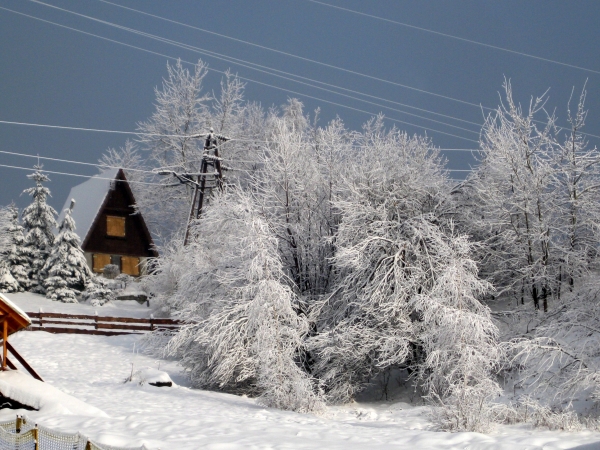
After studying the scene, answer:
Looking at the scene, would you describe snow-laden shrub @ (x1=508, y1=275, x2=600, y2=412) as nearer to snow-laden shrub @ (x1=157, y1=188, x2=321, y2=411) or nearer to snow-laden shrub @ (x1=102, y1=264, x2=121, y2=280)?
snow-laden shrub @ (x1=157, y1=188, x2=321, y2=411)

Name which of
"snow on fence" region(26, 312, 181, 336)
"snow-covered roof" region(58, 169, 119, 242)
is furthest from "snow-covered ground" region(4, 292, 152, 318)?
"snow-covered roof" region(58, 169, 119, 242)

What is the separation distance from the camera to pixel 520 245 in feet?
81.5

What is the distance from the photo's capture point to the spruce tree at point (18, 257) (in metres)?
39.7

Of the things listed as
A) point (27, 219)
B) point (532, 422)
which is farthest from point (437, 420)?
point (27, 219)

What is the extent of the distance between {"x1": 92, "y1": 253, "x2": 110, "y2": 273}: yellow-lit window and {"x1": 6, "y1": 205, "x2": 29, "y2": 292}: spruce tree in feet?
17.7

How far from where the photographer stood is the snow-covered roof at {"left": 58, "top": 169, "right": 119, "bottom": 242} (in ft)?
147

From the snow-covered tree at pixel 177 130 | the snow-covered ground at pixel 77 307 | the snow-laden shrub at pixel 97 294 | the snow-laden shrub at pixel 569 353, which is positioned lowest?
the snow-laden shrub at pixel 569 353

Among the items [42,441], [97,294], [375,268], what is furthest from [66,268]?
[42,441]

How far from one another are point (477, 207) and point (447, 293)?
6.30 metres

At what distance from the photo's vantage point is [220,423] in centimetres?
1509

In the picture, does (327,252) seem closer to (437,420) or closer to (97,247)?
(437,420)

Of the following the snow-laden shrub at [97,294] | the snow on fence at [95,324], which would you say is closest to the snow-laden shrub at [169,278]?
the snow on fence at [95,324]

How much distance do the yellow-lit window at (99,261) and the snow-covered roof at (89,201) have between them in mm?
1785

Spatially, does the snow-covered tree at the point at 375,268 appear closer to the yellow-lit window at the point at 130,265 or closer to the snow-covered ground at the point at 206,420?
the snow-covered ground at the point at 206,420
